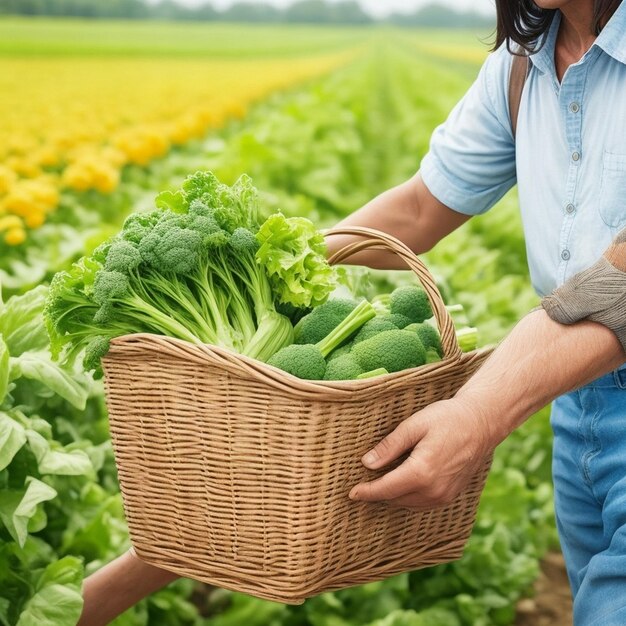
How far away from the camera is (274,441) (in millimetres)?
1796

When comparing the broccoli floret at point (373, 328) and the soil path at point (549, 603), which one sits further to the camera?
the soil path at point (549, 603)

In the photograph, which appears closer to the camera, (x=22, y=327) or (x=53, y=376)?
(x=53, y=376)

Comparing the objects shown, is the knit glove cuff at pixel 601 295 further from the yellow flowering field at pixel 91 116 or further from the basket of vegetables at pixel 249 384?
the yellow flowering field at pixel 91 116

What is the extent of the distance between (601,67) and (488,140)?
375 millimetres

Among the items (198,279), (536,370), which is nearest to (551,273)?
(536,370)

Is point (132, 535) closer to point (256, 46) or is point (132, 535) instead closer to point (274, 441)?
point (274, 441)

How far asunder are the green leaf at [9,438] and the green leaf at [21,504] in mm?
87

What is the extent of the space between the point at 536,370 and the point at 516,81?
0.76m

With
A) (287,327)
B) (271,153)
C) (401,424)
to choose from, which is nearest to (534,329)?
(401,424)

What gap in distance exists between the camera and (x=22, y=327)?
254 cm

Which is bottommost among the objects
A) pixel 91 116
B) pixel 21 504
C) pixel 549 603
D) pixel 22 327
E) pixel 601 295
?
pixel 91 116

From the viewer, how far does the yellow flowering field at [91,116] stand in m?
5.89

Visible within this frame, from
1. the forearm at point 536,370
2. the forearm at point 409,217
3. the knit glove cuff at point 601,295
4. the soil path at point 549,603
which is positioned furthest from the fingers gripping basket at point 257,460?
the soil path at point 549,603

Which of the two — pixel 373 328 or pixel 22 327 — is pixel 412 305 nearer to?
pixel 373 328
